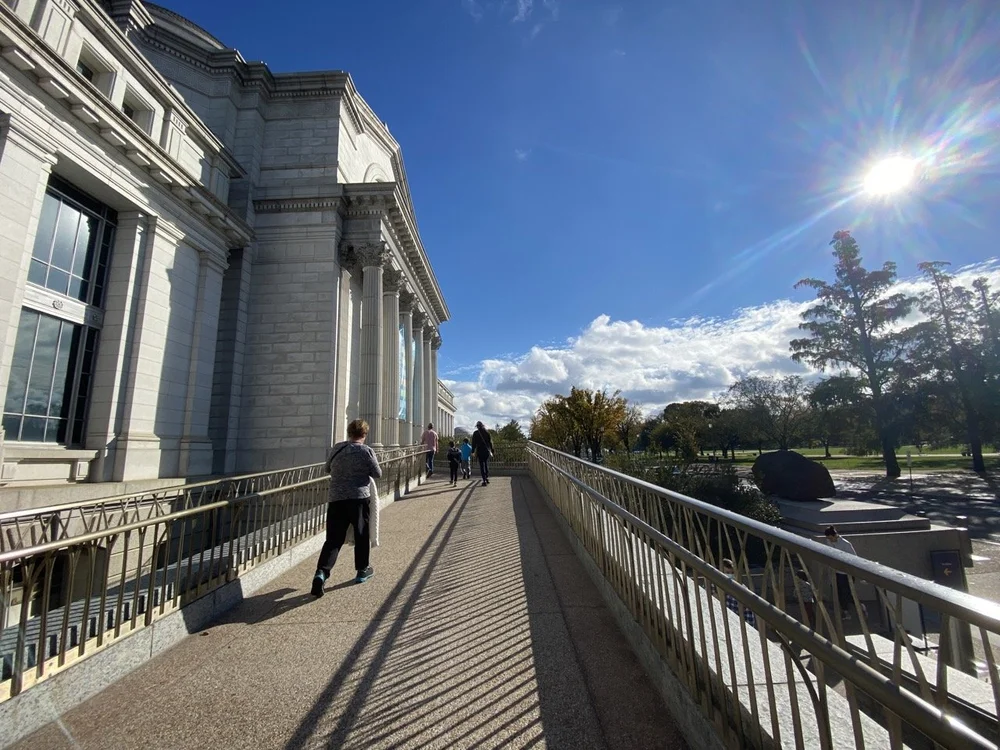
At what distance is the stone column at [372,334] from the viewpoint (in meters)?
16.3

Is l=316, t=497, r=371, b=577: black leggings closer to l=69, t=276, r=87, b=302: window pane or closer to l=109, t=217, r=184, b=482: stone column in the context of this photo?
l=109, t=217, r=184, b=482: stone column

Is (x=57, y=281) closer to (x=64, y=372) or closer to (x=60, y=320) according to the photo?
(x=60, y=320)

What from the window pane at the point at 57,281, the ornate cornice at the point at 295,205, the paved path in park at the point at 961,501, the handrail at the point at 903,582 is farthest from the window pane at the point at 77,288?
the paved path in park at the point at 961,501

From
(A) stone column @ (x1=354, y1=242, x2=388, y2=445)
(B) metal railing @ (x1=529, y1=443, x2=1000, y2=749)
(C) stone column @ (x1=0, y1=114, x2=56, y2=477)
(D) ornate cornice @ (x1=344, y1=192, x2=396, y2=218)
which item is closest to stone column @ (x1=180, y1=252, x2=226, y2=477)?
(C) stone column @ (x1=0, y1=114, x2=56, y2=477)

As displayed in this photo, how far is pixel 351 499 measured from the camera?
5020mm

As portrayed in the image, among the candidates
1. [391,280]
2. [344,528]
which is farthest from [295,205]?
[344,528]

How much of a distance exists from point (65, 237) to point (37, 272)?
3.56 feet

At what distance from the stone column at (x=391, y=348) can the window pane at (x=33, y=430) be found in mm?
9904

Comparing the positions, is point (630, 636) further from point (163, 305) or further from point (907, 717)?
point (163, 305)

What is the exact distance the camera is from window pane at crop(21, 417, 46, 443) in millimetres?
9172

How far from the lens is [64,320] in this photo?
992cm

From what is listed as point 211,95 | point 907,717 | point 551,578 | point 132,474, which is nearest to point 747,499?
point 551,578

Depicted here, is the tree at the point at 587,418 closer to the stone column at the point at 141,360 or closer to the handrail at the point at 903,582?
the stone column at the point at 141,360

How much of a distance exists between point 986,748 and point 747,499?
14.4 metres
